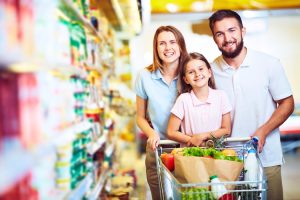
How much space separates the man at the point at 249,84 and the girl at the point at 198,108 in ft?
0.30

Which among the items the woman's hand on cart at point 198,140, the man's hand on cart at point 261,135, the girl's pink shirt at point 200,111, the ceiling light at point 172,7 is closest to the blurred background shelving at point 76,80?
the ceiling light at point 172,7

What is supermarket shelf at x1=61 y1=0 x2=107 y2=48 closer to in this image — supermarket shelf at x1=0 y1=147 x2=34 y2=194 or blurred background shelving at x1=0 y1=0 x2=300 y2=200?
blurred background shelving at x1=0 y1=0 x2=300 y2=200

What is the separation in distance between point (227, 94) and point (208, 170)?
44.5 inches

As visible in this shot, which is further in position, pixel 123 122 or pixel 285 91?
pixel 123 122

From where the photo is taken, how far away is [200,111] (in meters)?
3.20

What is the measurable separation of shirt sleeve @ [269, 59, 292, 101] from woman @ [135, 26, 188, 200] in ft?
2.07

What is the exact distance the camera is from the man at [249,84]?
3.25 m

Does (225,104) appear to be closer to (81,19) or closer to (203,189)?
(203,189)

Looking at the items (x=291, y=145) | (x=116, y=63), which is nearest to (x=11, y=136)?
(x=291, y=145)

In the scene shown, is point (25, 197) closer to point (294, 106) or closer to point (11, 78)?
Result: point (11, 78)

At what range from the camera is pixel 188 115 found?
3.22m

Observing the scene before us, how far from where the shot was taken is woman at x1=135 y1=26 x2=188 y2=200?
3.25 metres

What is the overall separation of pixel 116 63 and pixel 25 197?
197 inches

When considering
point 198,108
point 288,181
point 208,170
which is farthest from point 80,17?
point 288,181
